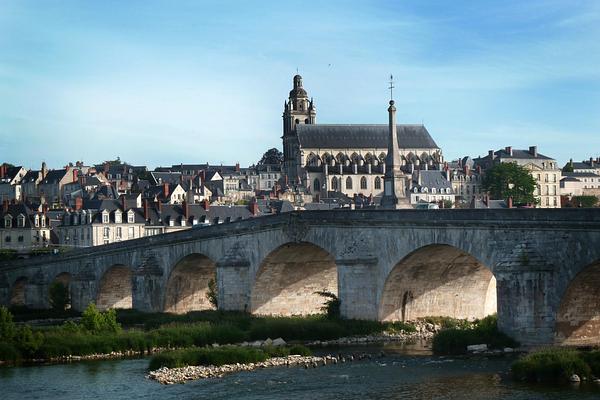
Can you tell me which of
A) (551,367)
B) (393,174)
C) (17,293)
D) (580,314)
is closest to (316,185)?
(17,293)

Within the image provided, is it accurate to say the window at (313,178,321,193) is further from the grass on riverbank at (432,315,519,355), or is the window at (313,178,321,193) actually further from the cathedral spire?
the grass on riverbank at (432,315,519,355)

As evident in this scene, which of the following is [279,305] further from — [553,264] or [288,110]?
[288,110]

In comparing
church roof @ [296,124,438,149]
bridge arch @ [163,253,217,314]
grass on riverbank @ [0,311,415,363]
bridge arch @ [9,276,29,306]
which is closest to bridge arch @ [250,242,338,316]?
grass on riverbank @ [0,311,415,363]

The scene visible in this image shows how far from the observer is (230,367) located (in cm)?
4400

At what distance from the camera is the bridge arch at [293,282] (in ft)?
200

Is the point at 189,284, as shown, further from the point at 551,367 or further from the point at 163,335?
the point at 551,367

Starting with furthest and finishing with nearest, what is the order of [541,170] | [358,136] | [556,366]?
[358,136], [541,170], [556,366]

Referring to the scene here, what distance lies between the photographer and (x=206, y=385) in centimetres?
4016

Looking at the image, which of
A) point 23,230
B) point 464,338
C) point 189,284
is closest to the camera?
point 464,338

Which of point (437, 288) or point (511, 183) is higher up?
point (511, 183)

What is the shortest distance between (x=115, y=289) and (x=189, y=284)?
1046 cm

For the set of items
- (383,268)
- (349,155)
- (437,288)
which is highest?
(349,155)

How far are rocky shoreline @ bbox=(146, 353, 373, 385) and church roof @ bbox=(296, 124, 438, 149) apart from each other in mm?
124864

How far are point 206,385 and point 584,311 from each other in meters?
13.6
